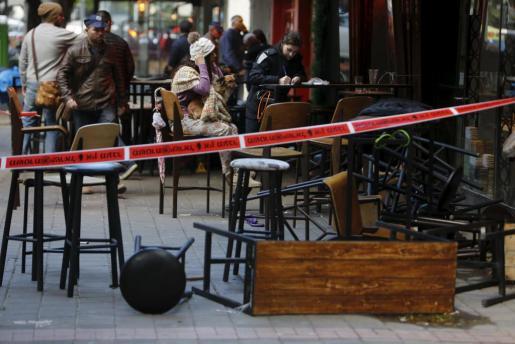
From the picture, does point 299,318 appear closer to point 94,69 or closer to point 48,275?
point 48,275

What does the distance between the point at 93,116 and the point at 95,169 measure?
5.32 meters

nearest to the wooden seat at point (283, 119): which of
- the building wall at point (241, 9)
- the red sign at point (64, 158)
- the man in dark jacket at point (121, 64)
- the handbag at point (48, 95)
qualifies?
the man in dark jacket at point (121, 64)

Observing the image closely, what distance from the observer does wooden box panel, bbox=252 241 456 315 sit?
7.16 metres

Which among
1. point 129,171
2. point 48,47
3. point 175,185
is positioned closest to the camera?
point 175,185

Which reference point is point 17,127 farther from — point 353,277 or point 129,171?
point 129,171

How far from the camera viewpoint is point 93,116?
12961 millimetres

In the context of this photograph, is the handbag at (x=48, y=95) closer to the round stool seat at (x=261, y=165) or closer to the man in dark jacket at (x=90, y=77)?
the man in dark jacket at (x=90, y=77)

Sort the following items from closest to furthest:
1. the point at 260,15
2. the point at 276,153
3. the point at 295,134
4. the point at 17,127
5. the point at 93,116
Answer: the point at 295,134 → the point at 17,127 → the point at 276,153 → the point at 93,116 → the point at 260,15

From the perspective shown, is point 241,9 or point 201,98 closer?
point 201,98

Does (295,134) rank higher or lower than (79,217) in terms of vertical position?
higher

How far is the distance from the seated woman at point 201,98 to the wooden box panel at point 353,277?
416 cm

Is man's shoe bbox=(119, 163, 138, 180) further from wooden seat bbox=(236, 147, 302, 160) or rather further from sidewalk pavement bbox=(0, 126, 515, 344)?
sidewalk pavement bbox=(0, 126, 515, 344)

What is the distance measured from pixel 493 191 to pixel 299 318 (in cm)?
444

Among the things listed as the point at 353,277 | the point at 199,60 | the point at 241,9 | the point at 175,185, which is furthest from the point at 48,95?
the point at 241,9
